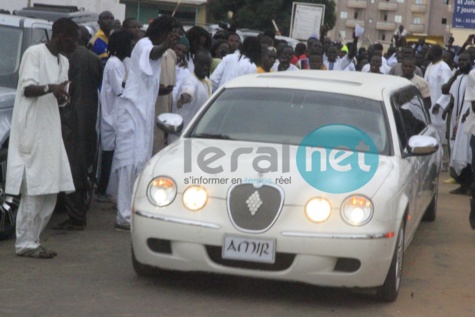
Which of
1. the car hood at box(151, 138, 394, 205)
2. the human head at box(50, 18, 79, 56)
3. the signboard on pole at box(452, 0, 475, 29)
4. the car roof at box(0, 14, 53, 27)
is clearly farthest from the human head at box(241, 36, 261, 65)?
the signboard on pole at box(452, 0, 475, 29)

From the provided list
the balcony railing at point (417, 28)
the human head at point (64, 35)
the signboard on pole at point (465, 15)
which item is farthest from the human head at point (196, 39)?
the balcony railing at point (417, 28)

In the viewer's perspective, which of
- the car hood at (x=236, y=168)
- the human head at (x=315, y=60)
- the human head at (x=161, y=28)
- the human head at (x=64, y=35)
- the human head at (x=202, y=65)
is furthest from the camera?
the human head at (x=315, y=60)

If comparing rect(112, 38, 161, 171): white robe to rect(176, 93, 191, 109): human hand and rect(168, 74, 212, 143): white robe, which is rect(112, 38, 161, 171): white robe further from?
rect(168, 74, 212, 143): white robe

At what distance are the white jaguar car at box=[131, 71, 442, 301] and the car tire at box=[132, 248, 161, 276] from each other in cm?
2

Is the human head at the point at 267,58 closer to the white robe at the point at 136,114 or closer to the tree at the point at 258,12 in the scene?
the white robe at the point at 136,114

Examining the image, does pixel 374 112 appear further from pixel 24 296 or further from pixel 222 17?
pixel 222 17

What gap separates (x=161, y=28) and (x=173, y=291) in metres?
3.13

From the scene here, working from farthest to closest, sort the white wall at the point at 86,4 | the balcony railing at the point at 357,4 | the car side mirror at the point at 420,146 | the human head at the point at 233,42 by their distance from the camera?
1. the balcony railing at the point at 357,4
2. the white wall at the point at 86,4
3. the human head at the point at 233,42
4. the car side mirror at the point at 420,146

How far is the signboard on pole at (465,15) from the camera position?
26062 millimetres

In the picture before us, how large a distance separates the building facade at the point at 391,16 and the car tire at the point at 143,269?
94.5m

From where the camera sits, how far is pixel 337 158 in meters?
7.88

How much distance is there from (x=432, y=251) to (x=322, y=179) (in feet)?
9.83

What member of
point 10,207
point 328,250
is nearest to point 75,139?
point 10,207

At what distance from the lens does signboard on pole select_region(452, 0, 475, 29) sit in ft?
85.5
